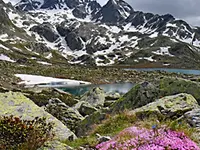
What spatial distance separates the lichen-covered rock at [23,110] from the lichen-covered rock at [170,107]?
10.5ft

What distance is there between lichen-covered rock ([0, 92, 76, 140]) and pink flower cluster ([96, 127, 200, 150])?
18.0ft

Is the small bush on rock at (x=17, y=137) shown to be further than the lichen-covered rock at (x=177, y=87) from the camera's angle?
No

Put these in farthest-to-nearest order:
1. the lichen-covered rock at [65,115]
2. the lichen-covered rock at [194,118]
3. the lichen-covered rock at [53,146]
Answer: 1. the lichen-covered rock at [65,115]
2. the lichen-covered rock at [194,118]
3. the lichen-covered rock at [53,146]

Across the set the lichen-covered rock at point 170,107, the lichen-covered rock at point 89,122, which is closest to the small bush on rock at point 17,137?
the lichen-covered rock at point 170,107

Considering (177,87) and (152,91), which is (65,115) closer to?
(152,91)

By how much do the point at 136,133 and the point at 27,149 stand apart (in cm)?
245

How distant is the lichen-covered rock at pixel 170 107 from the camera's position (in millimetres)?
11639

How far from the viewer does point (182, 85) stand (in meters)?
16.5

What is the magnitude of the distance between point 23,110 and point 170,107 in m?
6.30

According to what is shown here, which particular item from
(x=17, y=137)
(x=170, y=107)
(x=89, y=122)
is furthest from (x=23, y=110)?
(x=170, y=107)

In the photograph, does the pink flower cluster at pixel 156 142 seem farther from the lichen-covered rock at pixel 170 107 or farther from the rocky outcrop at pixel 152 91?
the rocky outcrop at pixel 152 91

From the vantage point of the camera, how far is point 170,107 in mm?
12219

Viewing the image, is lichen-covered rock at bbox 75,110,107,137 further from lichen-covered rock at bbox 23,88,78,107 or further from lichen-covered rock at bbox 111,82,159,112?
lichen-covered rock at bbox 23,88,78,107

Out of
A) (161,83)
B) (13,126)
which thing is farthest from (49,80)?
(13,126)
